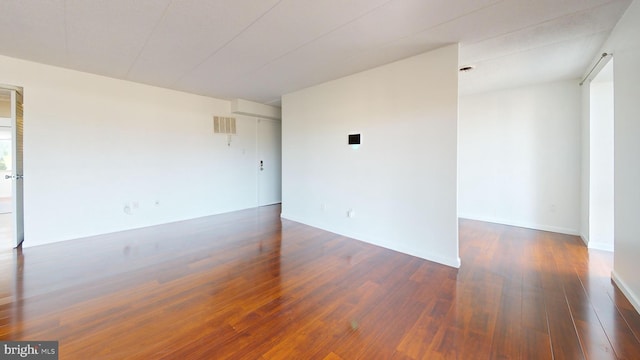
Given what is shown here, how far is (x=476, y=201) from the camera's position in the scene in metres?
5.18

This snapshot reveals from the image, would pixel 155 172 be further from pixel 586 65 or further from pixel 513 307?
pixel 586 65

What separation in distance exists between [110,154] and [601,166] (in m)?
7.52

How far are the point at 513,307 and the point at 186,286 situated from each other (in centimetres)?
297

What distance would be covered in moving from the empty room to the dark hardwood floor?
0.02 meters

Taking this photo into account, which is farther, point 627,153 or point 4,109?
point 4,109

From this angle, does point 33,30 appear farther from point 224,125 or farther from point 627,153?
point 627,153

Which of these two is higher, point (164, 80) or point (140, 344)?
point (164, 80)

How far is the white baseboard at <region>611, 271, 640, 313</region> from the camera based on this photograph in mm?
2057

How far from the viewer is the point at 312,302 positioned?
7.18 ft

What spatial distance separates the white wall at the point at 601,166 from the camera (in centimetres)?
343

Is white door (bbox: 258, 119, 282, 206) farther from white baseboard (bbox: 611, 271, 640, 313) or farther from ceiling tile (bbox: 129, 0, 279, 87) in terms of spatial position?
white baseboard (bbox: 611, 271, 640, 313)

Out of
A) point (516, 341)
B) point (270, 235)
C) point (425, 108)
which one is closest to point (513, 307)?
point (516, 341)

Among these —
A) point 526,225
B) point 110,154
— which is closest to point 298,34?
point 110,154

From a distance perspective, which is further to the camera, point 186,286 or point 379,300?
point 186,286
